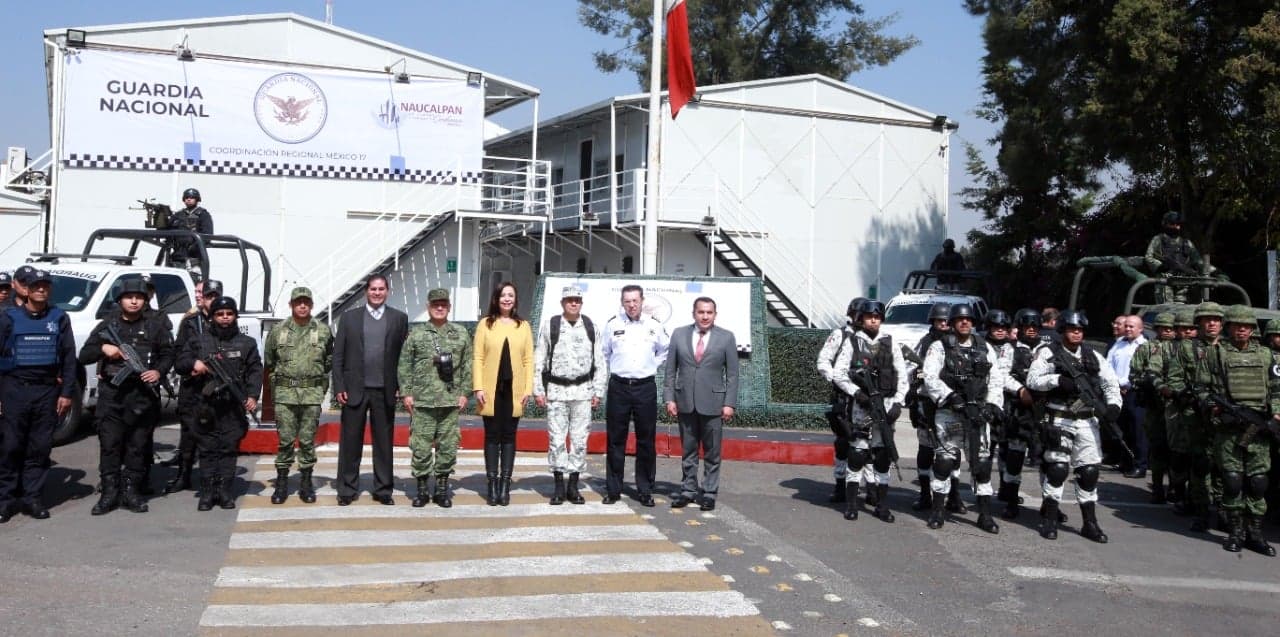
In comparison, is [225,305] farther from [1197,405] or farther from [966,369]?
[1197,405]

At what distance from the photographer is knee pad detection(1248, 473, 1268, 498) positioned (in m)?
9.09

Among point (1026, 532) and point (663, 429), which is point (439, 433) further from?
point (663, 429)

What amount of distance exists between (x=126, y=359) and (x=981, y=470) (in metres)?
7.26

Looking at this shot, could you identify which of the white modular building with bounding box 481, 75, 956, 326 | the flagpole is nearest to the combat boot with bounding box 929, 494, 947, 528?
the flagpole

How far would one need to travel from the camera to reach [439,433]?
981cm

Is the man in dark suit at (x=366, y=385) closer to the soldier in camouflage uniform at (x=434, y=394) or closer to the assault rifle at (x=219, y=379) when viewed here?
the soldier in camouflage uniform at (x=434, y=394)

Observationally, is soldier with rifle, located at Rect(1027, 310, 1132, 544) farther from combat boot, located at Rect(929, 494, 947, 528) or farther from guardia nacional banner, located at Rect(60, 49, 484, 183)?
guardia nacional banner, located at Rect(60, 49, 484, 183)

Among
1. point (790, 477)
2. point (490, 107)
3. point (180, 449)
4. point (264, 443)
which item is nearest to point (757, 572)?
point (790, 477)

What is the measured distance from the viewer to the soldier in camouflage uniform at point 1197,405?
987cm

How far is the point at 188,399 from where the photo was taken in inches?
383

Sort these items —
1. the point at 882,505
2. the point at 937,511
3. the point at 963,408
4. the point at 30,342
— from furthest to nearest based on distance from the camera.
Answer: the point at 882,505 < the point at 937,511 < the point at 963,408 < the point at 30,342

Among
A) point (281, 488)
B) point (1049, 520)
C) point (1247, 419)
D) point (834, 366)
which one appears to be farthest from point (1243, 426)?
point (281, 488)

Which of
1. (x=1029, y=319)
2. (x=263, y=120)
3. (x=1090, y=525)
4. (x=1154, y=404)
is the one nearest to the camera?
(x=1090, y=525)

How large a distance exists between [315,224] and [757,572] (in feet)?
61.0
